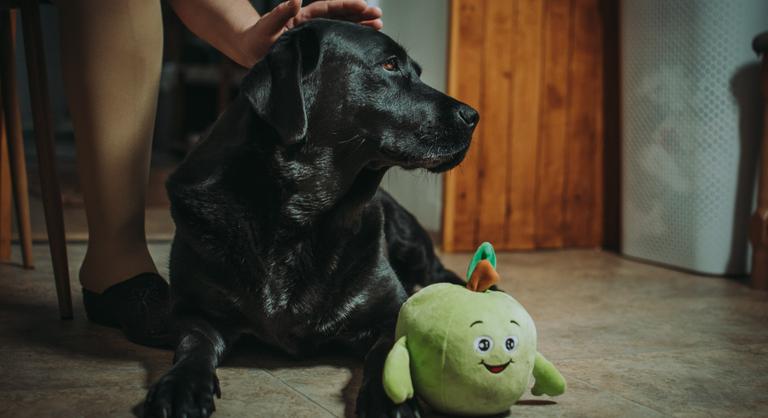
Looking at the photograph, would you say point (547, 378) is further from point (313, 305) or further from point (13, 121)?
point (13, 121)

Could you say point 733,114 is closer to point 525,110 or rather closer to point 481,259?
point 525,110

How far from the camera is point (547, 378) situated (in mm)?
1161

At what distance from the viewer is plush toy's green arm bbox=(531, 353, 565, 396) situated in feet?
3.80

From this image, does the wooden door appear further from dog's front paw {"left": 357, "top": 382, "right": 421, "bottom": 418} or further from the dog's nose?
dog's front paw {"left": 357, "top": 382, "right": 421, "bottom": 418}

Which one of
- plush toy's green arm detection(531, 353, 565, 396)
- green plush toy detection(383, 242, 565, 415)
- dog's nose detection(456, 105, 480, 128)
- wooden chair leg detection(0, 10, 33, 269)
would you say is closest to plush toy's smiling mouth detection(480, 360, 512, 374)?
green plush toy detection(383, 242, 565, 415)

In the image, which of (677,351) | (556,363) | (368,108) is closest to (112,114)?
(368,108)

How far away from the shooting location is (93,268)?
166cm

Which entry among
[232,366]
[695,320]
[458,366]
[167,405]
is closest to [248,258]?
[232,366]

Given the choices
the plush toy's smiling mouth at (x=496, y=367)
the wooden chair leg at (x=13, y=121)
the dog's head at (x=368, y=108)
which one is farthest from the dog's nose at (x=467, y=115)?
the wooden chair leg at (x=13, y=121)

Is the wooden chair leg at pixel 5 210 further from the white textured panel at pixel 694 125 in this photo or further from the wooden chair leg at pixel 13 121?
the white textured panel at pixel 694 125

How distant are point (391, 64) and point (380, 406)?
0.61 m

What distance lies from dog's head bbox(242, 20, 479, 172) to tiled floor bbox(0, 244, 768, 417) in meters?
0.38

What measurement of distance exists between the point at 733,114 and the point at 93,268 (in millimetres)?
1771

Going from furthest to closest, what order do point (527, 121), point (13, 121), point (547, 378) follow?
1. point (527, 121)
2. point (13, 121)
3. point (547, 378)
